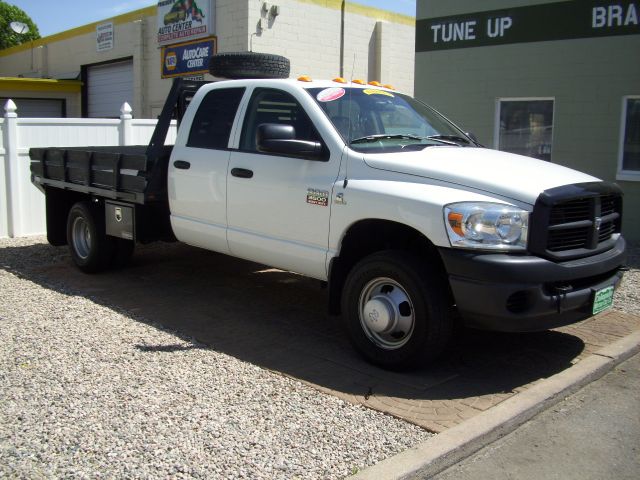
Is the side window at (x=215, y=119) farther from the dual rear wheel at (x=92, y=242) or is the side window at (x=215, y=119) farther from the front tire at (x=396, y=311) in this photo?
the front tire at (x=396, y=311)

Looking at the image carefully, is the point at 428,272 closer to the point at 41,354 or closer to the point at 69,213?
the point at 41,354

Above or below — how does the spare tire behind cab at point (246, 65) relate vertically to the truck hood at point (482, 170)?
above

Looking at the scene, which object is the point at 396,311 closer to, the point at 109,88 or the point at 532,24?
the point at 532,24

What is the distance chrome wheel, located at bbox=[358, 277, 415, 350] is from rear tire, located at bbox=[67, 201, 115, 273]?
4007 millimetres

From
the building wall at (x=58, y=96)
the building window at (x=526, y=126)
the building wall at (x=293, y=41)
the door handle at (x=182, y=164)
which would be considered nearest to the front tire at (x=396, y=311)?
the door handle at (x=182, y=164)

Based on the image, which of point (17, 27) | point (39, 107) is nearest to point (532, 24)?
point (39, 107)

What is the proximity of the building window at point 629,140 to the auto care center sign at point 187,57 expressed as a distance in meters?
9.93

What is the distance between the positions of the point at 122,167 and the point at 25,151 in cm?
403

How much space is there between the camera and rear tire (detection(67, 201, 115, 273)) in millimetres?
8062

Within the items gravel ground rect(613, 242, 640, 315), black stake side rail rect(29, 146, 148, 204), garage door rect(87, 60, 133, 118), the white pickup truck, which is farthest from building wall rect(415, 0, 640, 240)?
garage door rect(87, 60, 133, 118)

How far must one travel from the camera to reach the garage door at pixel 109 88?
22016mm

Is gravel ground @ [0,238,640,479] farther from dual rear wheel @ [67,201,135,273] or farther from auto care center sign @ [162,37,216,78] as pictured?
auto care center sign @ [162,37,216,78]

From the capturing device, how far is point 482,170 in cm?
501

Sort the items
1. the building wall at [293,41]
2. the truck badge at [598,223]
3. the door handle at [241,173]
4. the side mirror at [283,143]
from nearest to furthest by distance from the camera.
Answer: the truck badge at [598,223] → the side mirror at [283,143] → the door handle at [241,173] → the building wall at [293,41]
